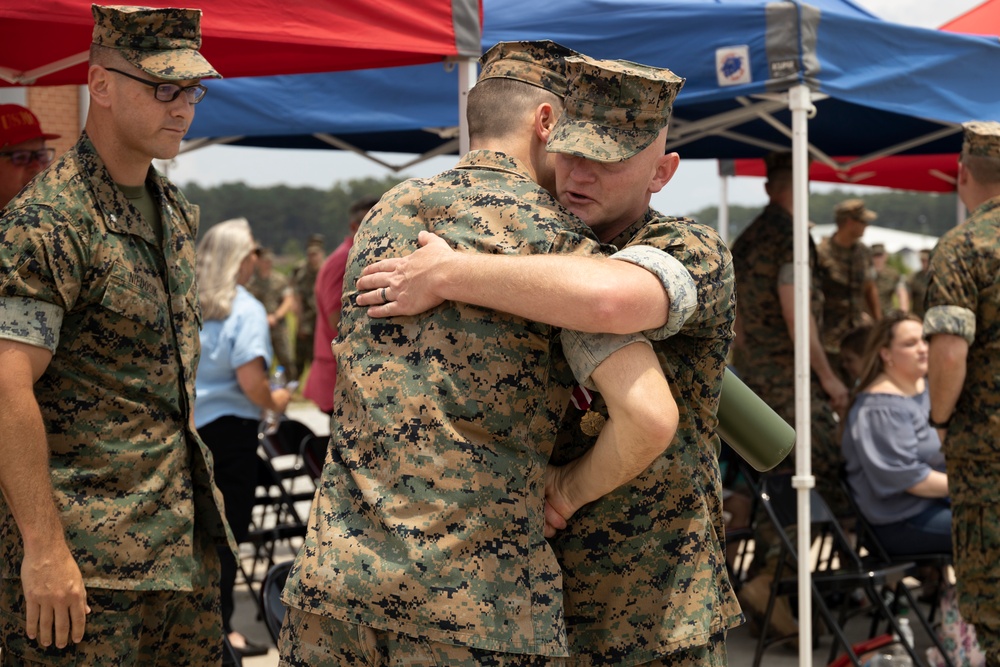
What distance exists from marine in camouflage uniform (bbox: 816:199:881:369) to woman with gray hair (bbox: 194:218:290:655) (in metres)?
4.21

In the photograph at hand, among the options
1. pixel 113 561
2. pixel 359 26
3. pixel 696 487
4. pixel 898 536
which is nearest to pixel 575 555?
pixel 696 487

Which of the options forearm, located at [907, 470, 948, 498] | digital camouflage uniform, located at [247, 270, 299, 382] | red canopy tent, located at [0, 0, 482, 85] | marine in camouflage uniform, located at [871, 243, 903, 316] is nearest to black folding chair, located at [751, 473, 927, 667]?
forearm, located at [907, 470, 948, 498]

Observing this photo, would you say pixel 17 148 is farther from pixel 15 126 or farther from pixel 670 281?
pixel 670 281

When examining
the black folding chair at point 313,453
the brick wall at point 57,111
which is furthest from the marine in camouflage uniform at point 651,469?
the brick wall at point 57,111

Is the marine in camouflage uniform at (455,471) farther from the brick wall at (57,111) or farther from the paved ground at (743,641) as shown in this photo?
the brick wall at (57,111)

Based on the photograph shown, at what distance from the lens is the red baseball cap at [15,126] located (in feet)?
11.9

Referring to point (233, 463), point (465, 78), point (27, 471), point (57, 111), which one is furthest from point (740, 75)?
point (57, 111)

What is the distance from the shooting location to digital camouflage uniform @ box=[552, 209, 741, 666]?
2.08 metres

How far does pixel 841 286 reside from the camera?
8062mm

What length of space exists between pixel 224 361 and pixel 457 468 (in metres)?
3.25

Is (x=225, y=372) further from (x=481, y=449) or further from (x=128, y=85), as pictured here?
(x=481, y=449)

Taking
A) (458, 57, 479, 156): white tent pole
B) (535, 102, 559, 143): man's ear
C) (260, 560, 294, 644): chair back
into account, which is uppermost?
(458, 57, 479, 156): white tent pole

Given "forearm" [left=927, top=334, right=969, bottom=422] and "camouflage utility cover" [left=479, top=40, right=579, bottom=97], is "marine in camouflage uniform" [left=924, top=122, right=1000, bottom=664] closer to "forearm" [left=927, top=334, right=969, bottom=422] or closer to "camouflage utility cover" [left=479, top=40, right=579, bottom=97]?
"forearm" [left=927, top=334, right=969, bottom=422]

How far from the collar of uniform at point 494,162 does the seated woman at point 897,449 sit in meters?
3.67
